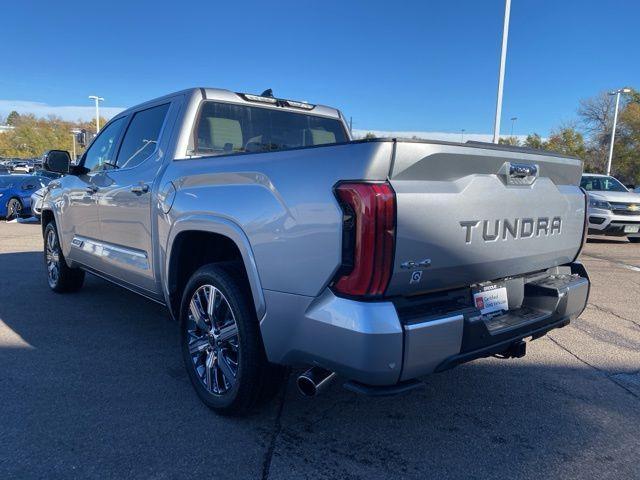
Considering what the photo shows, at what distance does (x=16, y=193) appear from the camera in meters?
14.3

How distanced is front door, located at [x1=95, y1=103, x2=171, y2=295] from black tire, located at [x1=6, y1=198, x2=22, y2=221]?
39.1ft

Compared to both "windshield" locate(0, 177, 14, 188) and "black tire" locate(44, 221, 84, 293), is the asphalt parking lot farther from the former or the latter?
"windshield" locate(0, 177, 14, 188)

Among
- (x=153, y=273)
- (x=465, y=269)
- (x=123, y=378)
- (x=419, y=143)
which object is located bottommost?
(x=123, y=378)

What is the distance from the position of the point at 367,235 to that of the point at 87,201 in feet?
11.6

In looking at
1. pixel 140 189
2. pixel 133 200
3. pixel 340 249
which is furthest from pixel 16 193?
pixel 340 249

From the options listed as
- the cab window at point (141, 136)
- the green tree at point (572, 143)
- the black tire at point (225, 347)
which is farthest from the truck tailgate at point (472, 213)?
the green tree at point (572, 143)

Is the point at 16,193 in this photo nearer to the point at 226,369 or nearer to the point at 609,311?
the point at 226,369

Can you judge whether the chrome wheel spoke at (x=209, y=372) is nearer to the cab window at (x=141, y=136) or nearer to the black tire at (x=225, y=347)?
the black tire at (x=225, y=347)

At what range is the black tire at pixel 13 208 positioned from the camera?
46.6 ft

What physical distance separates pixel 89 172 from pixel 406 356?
13.2ft

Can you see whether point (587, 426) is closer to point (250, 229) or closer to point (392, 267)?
point (392, 267)

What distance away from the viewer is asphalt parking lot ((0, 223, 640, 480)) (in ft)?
8.14

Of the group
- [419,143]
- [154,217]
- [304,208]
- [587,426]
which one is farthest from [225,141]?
[587,426]

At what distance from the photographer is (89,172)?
4855mm
